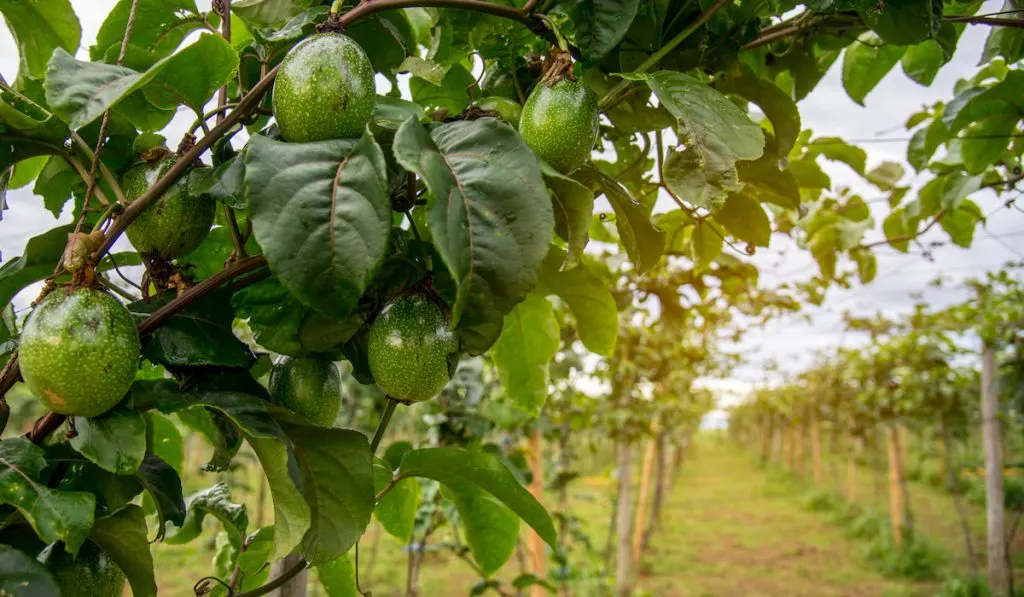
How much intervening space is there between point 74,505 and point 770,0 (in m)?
0.88

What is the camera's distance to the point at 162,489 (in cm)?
70

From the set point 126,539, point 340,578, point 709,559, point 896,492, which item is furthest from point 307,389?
point 896,492

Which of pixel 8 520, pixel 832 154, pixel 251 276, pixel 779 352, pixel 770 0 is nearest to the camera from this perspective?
pixel 8 520

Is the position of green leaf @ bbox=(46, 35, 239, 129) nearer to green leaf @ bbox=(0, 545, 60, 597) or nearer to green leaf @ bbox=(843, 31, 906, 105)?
green leaf @ bbox=(0, 545, 60, 597)

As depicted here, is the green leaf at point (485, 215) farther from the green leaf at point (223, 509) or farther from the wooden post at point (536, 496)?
the wooden post at point (536, 496)

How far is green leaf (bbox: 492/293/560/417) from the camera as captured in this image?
1028 millimetres

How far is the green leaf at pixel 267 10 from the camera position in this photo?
810mm

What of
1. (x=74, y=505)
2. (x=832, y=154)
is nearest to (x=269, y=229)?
(x=74, y=505)

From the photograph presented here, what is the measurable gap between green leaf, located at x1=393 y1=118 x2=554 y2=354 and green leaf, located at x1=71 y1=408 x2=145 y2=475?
0.30 metres

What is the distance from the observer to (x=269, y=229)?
481mm

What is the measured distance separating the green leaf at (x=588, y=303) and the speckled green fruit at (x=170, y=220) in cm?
41

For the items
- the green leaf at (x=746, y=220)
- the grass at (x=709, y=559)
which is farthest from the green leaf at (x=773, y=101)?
the grass at (x=709, y=559)

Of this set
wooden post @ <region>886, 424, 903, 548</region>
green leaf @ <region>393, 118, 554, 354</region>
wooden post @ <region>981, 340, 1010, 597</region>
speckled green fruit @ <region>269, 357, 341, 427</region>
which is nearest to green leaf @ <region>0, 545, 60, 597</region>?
speckled green fruit @ <region>269, 357, 341, 427</region>

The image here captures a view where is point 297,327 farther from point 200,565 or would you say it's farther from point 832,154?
point 200,565
